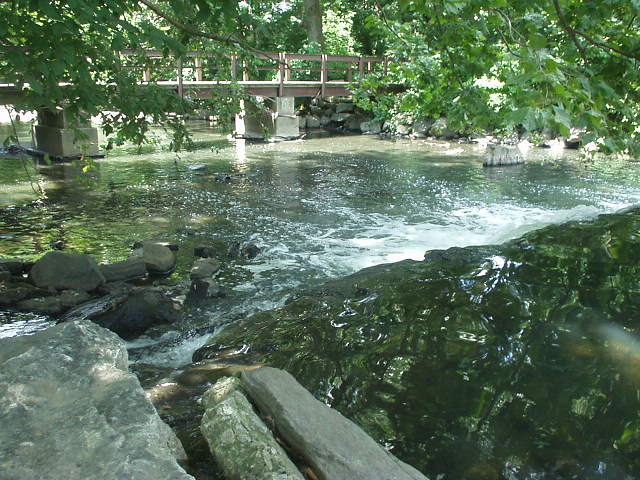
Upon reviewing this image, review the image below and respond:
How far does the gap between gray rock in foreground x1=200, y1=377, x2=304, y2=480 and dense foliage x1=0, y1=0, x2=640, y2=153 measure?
1.75 meters

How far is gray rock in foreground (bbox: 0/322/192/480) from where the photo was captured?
6.59ft

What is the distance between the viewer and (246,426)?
259 centimetres

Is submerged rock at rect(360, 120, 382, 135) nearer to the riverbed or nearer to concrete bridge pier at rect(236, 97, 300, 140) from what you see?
concrete bridge pier at rect(236, 97, 300, 140)

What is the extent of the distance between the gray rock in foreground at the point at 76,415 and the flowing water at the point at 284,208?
2.05m

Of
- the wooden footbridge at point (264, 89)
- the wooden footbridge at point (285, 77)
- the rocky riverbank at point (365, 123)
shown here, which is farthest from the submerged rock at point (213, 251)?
the rocky riverbank at point (365, 123)

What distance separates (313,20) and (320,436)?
24765 millimetres

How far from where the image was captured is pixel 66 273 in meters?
6.23

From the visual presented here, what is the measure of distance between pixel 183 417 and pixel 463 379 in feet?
6.27

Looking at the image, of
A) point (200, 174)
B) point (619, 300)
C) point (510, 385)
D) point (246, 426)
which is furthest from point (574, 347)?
point (200, 174)

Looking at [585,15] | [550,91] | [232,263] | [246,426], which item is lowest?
[232,263]

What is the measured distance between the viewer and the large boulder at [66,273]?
618 cm

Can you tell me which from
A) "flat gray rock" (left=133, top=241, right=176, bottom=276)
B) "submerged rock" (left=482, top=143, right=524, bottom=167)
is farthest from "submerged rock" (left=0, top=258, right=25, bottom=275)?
"submerged rock" (left=482, top=143, right=524, bottom=167)

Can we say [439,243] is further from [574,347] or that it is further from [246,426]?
[246,426]

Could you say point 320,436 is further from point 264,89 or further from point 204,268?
point 264,89
